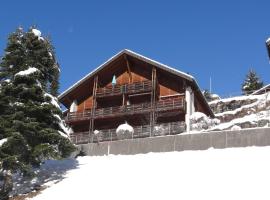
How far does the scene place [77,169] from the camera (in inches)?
1065

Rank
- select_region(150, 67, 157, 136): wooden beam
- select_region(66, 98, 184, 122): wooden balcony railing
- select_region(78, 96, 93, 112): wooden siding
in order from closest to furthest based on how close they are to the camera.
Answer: select_region(150, 67, 157, 136): wooden beam
select_region(66, 98, 184, 122): wooden balcony railing
select_region(78, 96, 93, 112): wooden siding

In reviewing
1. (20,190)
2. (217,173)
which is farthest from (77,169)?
(217,173)

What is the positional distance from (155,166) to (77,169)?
4.80 meters

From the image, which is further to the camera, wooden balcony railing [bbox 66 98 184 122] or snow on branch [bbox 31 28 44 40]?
wooden balcony railing [bbox 66 98 184 122]

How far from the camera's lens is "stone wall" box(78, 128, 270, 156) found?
91.6 feet

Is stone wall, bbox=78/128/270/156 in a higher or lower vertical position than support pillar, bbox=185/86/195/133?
lower

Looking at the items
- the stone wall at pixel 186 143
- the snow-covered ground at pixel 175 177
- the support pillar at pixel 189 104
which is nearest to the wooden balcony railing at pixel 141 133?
the support pillar at pixel 189 104

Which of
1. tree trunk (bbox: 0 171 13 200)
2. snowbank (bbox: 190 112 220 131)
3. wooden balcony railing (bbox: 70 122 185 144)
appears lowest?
tree trunk (bbox: 0 171 13 200)

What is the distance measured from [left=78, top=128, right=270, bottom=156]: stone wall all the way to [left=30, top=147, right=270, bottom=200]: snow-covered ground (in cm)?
104

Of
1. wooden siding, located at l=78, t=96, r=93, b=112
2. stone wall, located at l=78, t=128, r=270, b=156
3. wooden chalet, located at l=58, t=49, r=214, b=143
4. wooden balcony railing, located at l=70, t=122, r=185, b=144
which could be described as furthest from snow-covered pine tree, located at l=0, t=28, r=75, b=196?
wooden siding, located at l=78, t=96, r=93, b=112

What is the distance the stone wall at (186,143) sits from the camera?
2791cm

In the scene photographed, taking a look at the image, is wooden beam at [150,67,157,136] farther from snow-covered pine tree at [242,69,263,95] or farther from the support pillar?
snow-covered pine tree at [242,69,263,95]

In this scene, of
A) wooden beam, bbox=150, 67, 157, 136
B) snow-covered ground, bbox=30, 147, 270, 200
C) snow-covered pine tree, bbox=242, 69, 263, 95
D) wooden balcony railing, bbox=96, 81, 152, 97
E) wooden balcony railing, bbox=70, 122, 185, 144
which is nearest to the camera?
snow-covered ground, bbox=30, 147, 270, 200

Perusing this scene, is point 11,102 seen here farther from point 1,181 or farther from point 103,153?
point 103,153
